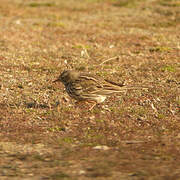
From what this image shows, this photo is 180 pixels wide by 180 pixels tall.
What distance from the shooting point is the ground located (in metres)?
8.66

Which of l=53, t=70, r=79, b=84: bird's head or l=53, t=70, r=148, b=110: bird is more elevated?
l=53, t=70, r=79, b=84: bird's head

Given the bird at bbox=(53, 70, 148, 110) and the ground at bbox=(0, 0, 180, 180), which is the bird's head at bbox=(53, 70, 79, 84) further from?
the ground at bbox=(0, 0, 180, 180)

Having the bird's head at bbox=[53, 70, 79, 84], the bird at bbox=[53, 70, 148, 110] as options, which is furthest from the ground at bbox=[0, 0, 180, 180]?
the bird's head at bbox=[53, 70, 79, 84]

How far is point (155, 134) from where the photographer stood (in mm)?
10320

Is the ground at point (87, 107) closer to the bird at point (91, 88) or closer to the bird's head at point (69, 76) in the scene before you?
the bird at point (91, 88)

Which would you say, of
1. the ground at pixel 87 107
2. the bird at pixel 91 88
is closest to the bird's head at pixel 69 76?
the bird at pixel 91 88

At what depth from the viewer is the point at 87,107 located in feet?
39.7

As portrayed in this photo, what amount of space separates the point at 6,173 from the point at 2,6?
1053 inches

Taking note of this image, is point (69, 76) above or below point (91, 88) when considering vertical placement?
above

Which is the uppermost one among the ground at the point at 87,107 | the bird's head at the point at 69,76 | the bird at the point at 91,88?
the bird's head at the point at 69,76

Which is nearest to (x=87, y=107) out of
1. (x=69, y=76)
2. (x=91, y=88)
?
(x=91, y=88)

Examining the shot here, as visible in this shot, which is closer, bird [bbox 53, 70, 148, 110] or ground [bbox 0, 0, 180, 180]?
ground [bbox 0, 0, 180, 180]

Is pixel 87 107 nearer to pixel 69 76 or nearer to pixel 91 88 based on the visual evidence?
pixel 91 88

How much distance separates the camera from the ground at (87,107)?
8.66 m
